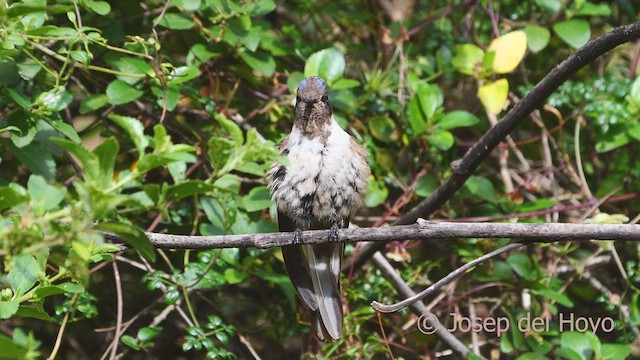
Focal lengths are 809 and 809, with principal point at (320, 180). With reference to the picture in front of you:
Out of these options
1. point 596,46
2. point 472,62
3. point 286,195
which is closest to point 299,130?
point 286,195

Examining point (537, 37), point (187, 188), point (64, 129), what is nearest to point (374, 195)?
point (537, 37)

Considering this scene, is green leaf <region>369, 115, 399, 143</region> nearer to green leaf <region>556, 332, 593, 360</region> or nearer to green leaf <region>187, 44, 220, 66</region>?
green leaf <region>187, 44, 220, 66</region>

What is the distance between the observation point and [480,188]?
11.7 feet

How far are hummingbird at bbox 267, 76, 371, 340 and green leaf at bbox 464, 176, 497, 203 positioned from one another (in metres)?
0.50

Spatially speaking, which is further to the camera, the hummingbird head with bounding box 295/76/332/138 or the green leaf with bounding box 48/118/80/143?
the hummingbird head with bounding box 295/76/332/138

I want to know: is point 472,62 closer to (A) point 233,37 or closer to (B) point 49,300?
(A) point 233,37

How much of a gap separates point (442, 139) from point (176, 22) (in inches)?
48.2

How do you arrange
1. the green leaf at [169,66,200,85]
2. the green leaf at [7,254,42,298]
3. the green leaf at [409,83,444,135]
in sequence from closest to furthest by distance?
the green leaf at [7,254,42,298], the green leaf at [169,66,200,85], the green leaf at [409,83,444,135]

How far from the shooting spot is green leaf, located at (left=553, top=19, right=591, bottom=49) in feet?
12.1

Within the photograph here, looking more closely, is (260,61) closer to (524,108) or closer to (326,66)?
(326,66)

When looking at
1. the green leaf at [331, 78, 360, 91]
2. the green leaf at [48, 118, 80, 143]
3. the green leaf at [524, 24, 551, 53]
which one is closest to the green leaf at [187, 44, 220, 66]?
the green leaf at [331, 78, 360, 91]

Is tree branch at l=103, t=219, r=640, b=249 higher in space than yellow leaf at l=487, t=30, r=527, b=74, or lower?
lower

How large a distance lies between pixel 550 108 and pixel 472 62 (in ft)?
1.59

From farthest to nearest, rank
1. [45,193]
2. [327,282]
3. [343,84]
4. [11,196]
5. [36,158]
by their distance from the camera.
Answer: [327,282]
[343,84]
[36,158]
[45,193]
[11,196]
